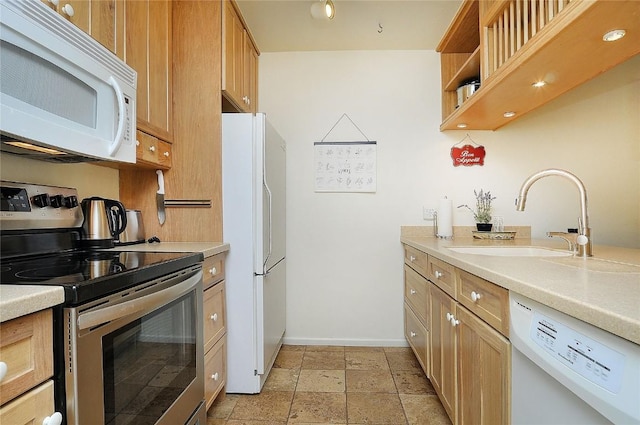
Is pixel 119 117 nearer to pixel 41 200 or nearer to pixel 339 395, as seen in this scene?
pixel 41 200

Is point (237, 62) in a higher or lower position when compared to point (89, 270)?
higher

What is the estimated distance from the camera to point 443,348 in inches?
64.3

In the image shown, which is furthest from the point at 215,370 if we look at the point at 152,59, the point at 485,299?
the point at 152,59

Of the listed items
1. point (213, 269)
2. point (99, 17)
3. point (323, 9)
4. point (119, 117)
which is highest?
point (323, 9)

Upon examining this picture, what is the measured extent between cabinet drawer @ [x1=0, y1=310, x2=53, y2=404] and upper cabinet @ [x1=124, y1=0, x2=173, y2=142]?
1.17 metres

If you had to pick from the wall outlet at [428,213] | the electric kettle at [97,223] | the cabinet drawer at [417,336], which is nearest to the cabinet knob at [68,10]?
the electric kettle at [97,223]

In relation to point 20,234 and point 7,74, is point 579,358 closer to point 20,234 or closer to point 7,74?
point 7,74

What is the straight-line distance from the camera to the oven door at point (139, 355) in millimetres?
814

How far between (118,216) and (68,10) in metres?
0.93

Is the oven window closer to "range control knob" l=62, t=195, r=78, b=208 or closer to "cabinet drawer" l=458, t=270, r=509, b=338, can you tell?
"range control knob" l=62, t=195, r=78, b=208

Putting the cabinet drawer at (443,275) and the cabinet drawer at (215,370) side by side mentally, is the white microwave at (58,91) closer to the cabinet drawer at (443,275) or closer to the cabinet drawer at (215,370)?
the cabinet drawer at (215,370)

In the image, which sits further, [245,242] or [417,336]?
[417,336]

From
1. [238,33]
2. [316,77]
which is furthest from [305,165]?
[238,33]

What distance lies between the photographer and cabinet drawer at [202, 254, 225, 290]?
166cm
